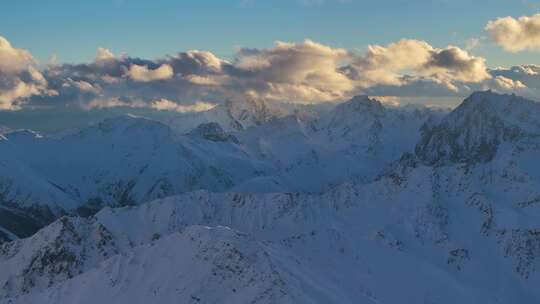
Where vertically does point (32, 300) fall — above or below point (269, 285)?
below

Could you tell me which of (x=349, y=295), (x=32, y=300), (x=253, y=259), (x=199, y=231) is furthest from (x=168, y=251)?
(x=349, y=295)

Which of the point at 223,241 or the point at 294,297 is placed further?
the point at 223,241

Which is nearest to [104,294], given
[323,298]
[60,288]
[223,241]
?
[60,288]

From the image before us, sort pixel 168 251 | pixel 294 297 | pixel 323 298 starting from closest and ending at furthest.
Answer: pixel 294 297 → pixel 323 298 → pixel 168 251

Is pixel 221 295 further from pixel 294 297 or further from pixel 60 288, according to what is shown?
pixel 60 288

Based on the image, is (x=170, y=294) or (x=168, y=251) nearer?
(x=170, y=294)

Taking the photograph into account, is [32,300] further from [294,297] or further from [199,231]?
[294,297]

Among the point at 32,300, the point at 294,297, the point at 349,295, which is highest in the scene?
the point at 294,297

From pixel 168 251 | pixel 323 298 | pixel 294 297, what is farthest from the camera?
pixel 168 251

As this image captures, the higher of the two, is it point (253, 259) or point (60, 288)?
point (253, 259)
